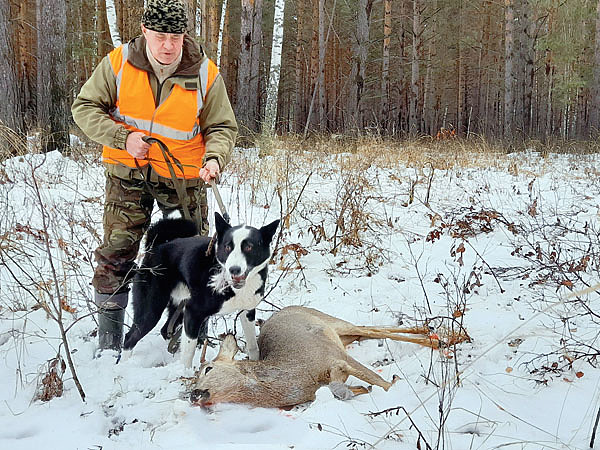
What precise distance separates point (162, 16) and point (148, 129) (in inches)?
27.2

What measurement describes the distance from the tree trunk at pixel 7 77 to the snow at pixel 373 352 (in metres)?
4.34

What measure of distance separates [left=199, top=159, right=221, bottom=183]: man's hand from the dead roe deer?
37.6 inches

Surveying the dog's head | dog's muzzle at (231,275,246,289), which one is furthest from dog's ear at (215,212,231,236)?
dog's muzzle at (231,275,246,289)

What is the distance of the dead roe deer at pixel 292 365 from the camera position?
2.54 meters

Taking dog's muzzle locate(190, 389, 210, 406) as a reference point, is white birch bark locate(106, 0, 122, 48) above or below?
above

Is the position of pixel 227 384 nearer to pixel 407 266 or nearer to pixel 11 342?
pixel 11 342

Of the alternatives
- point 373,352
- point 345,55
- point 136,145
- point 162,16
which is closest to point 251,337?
point 373,352

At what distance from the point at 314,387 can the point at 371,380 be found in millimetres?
336

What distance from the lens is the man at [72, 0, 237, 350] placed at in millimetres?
3045

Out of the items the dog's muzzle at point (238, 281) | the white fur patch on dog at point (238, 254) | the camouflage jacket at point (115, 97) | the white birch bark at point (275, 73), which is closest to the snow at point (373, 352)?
the camouflage jacket at point (115, 97)

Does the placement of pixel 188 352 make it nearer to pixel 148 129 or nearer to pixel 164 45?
pixel 148 129

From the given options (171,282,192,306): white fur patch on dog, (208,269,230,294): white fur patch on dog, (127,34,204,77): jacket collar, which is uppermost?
(127,34,204,77): jacket collar

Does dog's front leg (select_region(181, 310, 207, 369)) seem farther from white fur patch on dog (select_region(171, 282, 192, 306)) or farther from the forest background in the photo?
the forest background

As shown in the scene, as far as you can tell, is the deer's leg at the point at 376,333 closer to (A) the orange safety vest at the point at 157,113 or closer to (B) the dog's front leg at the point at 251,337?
(B) the dog's front leg at the point at 251,337
